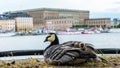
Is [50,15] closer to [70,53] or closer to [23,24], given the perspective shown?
[23,24]

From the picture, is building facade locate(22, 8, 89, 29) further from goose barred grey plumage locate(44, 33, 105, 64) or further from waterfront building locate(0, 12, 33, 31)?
goose barred grey plumage locate(44, 33, 105, 64)

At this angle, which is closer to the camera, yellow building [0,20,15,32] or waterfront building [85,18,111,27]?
yellow building [0,20,15,32]

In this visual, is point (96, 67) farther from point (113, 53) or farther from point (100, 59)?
point (113, 53)

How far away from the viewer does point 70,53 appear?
Result: 535 cm

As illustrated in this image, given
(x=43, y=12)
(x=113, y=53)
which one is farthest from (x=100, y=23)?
(x=113, y=53)

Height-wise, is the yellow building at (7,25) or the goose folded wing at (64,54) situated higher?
the goose folded wing at (64,54)

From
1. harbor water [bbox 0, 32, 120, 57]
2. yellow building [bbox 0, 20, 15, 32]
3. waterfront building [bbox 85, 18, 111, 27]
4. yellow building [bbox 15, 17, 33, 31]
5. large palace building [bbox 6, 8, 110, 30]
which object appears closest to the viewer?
harbor water [bbox 0, 32, 120, 57]

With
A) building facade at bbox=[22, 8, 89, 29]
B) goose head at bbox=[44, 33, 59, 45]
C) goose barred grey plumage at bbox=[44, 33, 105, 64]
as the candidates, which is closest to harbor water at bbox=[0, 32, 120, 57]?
goose head at bbox=[44, 33, 59, 45]

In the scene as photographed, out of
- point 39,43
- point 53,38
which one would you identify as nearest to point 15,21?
point 39,43

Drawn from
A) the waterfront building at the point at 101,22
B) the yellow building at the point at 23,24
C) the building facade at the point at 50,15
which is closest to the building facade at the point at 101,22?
the waterfront building at the point at 101,22

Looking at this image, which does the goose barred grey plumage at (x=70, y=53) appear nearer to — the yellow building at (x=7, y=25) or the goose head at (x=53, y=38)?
the goose head at (x=53, y=38)

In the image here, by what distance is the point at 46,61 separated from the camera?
569 centimetres

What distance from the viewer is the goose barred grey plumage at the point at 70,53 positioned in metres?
5.30

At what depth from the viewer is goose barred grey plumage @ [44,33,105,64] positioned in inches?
209
